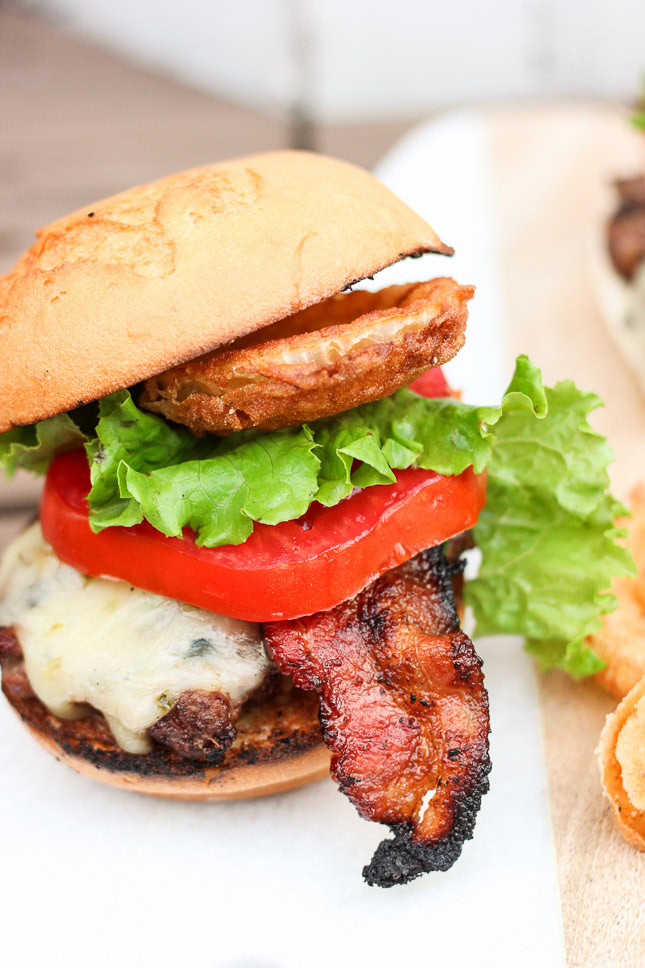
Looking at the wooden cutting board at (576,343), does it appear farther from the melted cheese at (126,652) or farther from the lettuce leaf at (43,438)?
the lettuce leaf at (43,438)

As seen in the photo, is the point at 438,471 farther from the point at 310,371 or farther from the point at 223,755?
the point at 223,755

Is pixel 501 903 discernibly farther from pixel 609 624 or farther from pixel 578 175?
pixel 578 175

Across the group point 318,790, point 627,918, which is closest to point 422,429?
point 318,790

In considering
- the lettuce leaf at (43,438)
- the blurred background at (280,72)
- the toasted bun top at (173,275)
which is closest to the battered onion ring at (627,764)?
the toasted bun top at (173,275)

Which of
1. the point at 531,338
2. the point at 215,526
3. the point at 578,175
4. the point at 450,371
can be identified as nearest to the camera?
the point at 215,526

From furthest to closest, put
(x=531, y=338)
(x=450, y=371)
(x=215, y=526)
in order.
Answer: (x=531, y=338) → (x=450, y=371) → (x=215, y=526)

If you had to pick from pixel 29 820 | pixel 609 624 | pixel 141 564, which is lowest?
pixel 29 820
